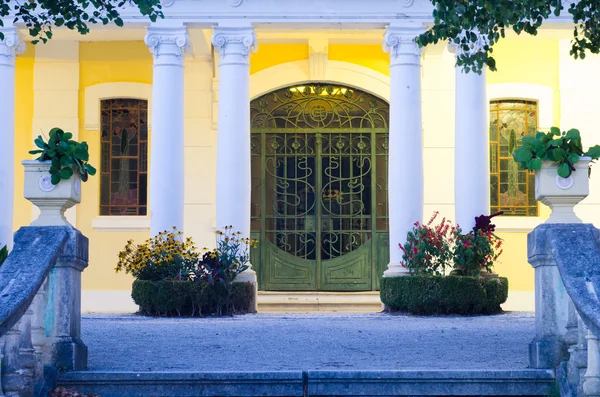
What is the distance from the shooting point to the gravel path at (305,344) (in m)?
8.62

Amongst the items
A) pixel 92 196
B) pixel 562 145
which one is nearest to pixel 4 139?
pixel 92 196

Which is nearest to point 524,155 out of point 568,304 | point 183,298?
point 568,304

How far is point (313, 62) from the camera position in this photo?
742 inches

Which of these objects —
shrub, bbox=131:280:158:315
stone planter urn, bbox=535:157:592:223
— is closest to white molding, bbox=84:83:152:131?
shrub, bbox=131:280:158:315

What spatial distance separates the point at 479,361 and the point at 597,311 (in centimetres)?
235

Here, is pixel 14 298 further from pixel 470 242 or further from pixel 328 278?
pixel 328 278

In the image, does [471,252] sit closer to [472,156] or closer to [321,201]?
[472,156]

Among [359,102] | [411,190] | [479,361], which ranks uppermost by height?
[359,102]

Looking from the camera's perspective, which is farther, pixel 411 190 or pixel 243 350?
pixel 411 190

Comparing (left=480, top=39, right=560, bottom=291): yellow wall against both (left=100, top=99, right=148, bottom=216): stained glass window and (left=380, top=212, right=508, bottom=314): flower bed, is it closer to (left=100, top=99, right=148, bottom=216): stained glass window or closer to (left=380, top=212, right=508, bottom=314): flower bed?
A: (left=380, top=212, right=508, bottom=314): flower bed

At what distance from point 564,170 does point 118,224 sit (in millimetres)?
12189

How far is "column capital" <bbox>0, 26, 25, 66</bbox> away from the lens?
635 inches

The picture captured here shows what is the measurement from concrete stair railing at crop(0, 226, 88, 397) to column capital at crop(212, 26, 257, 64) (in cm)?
848

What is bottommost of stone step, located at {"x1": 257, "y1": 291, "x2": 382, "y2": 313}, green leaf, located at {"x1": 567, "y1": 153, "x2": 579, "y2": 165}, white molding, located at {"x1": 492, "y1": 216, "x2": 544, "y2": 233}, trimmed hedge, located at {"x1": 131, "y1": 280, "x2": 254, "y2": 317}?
stone step, located at {"x1": 257, "y1": 291, "x2": 382, "y2": 313}
